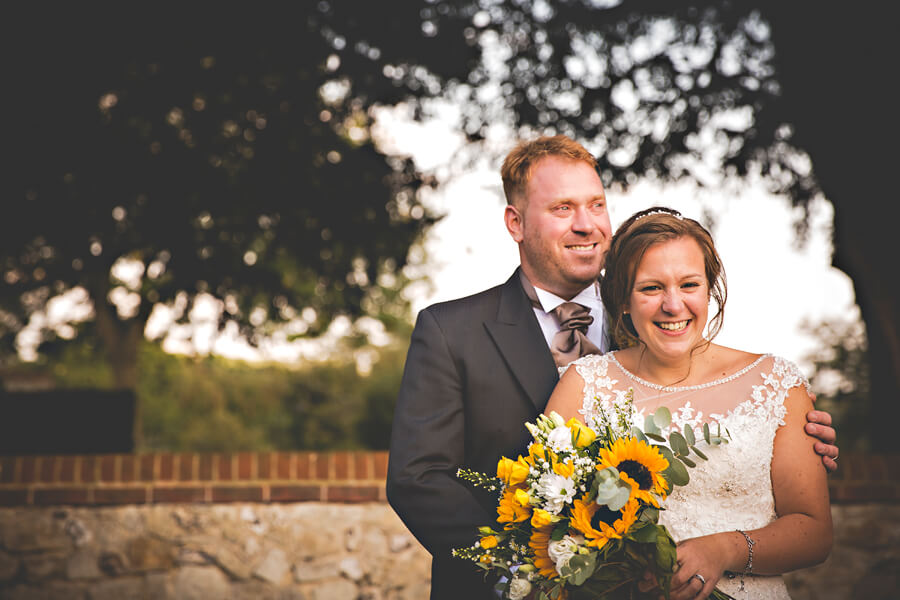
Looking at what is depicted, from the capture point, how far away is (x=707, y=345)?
2822 millimetres

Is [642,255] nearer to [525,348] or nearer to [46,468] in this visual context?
[525,348]

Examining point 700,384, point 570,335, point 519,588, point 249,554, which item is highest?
point 570,335

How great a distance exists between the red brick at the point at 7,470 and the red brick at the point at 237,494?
4.50 ft

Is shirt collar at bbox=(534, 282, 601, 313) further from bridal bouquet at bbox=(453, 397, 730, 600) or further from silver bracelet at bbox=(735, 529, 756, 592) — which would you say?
silver bracelet at bbox=(735, 529, 756, 592)

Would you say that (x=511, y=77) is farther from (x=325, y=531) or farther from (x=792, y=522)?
(x=792, y=522)

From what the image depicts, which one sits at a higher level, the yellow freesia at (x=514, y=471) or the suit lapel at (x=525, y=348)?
the suit lapel at (x=525, y=348)

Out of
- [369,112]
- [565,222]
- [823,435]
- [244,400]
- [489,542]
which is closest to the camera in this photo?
[489,542]

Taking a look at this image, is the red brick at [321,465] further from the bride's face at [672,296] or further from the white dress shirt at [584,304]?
the bride's face at [672,296]

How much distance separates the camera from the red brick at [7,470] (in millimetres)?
5863

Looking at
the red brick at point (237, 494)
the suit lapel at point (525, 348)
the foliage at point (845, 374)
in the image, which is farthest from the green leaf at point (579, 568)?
the foliage at point (845, 374)

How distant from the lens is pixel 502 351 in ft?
9.50

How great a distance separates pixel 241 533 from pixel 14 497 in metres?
1.56

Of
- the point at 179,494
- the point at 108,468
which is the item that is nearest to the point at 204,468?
the point at 179,494

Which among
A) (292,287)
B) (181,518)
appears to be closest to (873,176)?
(181,518)
